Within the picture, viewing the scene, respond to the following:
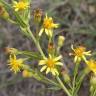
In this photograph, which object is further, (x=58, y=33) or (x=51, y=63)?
(x=58, y=33)

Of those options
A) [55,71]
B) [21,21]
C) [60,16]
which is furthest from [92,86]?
Result: [60,16]

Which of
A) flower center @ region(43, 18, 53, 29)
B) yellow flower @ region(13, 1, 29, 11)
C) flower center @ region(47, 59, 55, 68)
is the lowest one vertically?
flower center @ region(47, 59, 55, 68)

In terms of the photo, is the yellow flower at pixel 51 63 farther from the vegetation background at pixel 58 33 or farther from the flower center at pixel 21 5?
the vegetation background at pixel 58 33

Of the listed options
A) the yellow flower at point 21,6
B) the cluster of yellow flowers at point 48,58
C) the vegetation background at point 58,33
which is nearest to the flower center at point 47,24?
the cluster of yellow flowers at point 48,58

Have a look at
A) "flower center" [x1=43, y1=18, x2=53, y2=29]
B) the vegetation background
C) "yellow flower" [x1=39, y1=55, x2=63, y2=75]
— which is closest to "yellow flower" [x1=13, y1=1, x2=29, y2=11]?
"flower center" [x1=43, y1=18, x2=53, y2=29]

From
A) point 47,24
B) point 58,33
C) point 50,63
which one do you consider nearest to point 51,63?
point 50,63

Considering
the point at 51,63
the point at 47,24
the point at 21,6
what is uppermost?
the point at 21,6

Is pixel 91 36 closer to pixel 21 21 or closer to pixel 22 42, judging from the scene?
pixel 22 42

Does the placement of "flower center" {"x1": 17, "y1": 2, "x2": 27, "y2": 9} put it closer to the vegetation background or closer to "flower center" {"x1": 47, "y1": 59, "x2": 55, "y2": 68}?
"flower center" {"x1": 47, "y1": 59, "x2": 55, "y2": 68}

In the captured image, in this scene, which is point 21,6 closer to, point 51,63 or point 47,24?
point 47,24
